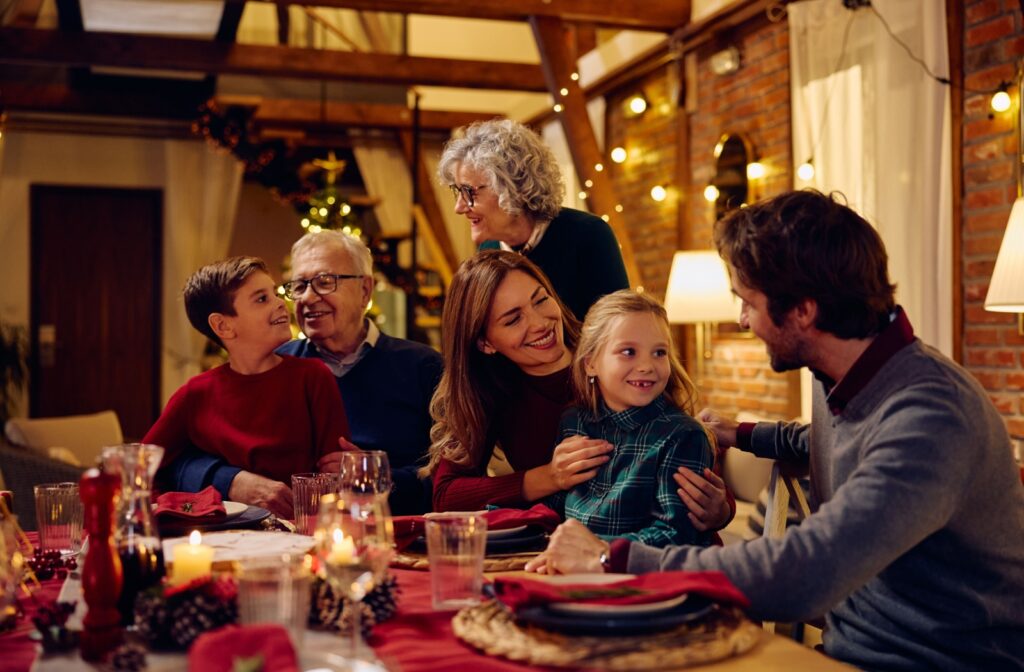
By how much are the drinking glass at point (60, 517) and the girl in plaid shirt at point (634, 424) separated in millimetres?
806

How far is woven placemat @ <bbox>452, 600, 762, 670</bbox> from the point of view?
1102 millimetres

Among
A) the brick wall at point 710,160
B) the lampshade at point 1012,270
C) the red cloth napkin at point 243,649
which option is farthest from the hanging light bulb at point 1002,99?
the red cloth napkin at point 243,649

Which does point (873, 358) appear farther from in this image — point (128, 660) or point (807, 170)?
point (807, 170)

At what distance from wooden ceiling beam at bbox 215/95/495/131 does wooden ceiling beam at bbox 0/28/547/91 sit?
1489mm

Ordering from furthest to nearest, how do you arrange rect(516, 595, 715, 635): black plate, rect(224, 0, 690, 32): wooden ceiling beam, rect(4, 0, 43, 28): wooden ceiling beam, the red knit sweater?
rect(4, 0, 43, 28): wooden ceiling beam
rect(224, 0, 690, 32): wooden ceiling beam
the red knit sweater
rect(516, 595, 715, 635): black plate

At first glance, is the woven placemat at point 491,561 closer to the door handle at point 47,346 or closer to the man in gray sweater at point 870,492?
the man in gray sweater at point 870,492

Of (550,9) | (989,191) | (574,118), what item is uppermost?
(550,9)

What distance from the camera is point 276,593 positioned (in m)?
1.10

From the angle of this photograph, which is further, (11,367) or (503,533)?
(11,367)

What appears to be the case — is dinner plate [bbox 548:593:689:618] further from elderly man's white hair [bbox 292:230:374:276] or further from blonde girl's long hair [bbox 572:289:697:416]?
elderly man's white hair [bbox 292:230:374:276]

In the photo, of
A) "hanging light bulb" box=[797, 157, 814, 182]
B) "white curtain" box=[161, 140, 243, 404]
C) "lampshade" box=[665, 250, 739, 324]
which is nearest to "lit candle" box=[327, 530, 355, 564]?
"lampshade" box=[665, 250, 739, 324]

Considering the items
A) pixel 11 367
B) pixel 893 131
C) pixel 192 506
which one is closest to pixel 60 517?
pixel 192 506

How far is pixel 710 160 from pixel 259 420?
4.43m

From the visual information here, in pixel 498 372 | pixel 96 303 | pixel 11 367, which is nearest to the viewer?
pixel 498 372
